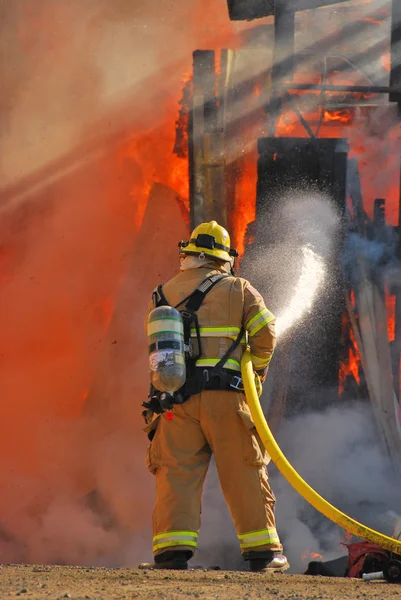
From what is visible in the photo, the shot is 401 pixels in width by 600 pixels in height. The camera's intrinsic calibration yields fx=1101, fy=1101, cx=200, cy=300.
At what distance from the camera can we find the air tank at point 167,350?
18.4ft

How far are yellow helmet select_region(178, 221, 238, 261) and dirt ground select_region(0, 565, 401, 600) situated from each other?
1.75m

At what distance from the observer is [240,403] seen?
5770mm

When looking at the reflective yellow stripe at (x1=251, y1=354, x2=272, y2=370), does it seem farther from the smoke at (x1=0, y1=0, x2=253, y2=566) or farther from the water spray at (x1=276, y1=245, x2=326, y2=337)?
the smoke at (x1=0, y1=0, x2=253, y2=566)

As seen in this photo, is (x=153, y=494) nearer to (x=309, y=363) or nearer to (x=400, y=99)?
(x=309, y=363)

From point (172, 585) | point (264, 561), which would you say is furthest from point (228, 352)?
point (172, 585)

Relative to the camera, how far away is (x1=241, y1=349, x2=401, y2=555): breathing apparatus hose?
5.36m

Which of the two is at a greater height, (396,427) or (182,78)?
(182,78)

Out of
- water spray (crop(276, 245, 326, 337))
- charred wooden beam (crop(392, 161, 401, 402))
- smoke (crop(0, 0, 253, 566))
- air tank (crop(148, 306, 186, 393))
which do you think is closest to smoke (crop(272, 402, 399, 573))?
charred wooden beam (crop(392, 161, 401, 402))

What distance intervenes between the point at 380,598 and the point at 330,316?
4.13 m

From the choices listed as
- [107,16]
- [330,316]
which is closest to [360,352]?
[330,316]

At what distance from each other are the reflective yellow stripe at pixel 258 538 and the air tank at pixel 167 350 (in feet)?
2.71

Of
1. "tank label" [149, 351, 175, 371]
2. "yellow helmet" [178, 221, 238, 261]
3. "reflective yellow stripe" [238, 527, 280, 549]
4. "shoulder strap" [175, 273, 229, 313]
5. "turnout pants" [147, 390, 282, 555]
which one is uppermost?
"yellow helmet" [178, 221, 238, 261]

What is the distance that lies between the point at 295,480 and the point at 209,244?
4.51 feet

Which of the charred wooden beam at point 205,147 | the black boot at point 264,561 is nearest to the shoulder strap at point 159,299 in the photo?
the black boot at point 264,561
